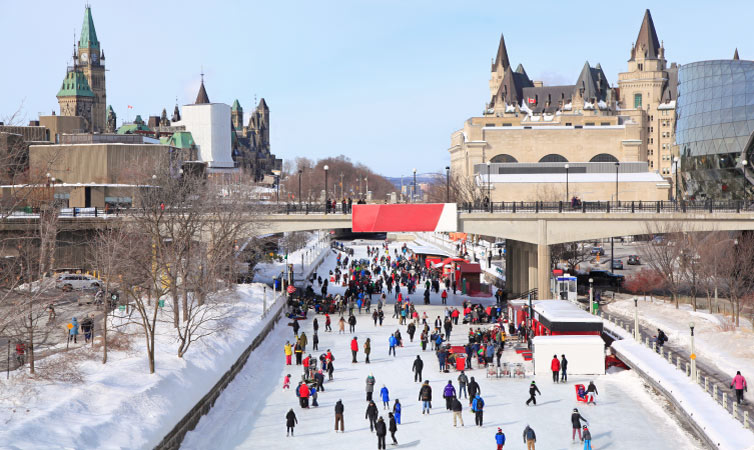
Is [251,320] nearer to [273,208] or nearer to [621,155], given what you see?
[273,208]

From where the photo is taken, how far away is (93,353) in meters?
26.4

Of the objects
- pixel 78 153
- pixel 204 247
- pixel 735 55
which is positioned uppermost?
pixel 735 55

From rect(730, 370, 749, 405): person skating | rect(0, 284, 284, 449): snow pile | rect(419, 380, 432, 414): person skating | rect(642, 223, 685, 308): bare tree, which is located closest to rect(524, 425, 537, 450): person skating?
rect(419, 380, 432, 414): person skating

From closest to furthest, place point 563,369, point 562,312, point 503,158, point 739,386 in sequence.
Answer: point 739,386 → point 563,369 → point 562,312 → point 503,158

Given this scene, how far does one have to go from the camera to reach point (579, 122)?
131250 mm

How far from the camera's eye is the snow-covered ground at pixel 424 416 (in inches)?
867

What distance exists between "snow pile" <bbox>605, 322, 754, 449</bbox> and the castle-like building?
195 ft

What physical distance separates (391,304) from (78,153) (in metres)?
40.9

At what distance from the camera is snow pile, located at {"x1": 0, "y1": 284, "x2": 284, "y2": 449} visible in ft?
60.4

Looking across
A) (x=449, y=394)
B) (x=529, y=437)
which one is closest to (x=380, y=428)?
(x=529, y=437)

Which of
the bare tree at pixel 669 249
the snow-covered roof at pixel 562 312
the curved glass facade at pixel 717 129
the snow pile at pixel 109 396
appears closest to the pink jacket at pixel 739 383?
the snow-covered roof at pixel 562 312

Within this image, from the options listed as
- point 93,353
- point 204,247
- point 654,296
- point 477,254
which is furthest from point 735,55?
point 93,353

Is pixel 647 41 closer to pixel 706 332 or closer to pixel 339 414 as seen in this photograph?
pixel 706 332

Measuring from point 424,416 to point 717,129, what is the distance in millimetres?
45583
